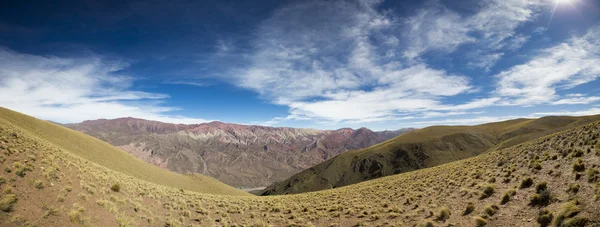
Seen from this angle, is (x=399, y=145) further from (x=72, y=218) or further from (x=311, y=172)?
(x=72, y=218)

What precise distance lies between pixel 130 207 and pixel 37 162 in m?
7.24

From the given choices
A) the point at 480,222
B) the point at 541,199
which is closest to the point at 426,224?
the point at 480,222

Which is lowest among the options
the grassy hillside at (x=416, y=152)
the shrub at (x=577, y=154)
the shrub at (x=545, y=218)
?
the grassy hillside at (x=416, y=152)

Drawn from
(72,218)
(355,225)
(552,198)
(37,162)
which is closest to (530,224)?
(552,198)

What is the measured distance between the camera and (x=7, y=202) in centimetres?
1007

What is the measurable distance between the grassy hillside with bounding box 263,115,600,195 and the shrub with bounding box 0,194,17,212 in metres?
139

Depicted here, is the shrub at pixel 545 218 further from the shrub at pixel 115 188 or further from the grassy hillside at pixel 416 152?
the grassy hillside at pixel 416 152

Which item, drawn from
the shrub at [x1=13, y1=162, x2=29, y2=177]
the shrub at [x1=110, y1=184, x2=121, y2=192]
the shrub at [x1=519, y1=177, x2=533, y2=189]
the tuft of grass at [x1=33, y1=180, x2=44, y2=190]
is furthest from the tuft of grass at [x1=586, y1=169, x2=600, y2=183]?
the shrub at [x1=13, y1=162, x2=29, y2=177]

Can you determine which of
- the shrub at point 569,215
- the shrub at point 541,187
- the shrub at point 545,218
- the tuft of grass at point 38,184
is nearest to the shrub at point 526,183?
the shrub at point 541,187

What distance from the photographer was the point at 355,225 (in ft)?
51.1

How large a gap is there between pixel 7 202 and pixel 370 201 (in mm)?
23262

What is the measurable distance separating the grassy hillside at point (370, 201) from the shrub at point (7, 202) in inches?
1.3

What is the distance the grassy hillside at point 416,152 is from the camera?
126438 mm

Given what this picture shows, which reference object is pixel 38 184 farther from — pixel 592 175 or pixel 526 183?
pixel 592 175
